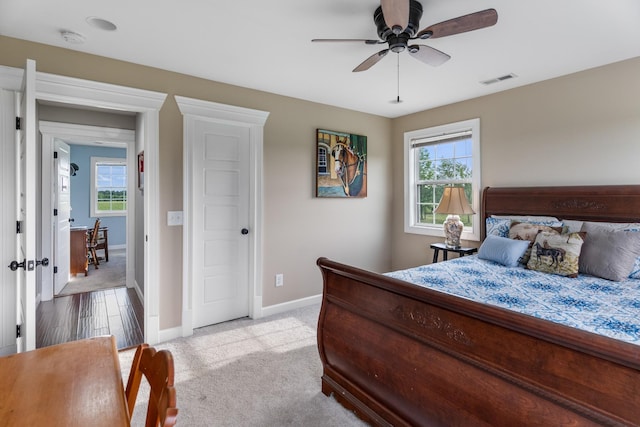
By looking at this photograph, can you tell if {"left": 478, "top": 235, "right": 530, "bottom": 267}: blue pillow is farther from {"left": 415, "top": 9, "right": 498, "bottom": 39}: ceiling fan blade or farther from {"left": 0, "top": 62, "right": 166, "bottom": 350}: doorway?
{"left": 0, "top": 62, "right": 166, "bottom": 350}: doorway

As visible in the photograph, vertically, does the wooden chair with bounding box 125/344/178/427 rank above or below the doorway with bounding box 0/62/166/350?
below

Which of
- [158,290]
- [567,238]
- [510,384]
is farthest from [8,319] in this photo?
[567,238]

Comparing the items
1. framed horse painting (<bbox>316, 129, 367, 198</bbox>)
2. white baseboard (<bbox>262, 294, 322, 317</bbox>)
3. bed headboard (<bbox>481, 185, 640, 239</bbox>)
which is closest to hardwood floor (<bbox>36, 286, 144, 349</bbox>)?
white baseboard (<bbox>262, 294, 322, 317</bbox>)

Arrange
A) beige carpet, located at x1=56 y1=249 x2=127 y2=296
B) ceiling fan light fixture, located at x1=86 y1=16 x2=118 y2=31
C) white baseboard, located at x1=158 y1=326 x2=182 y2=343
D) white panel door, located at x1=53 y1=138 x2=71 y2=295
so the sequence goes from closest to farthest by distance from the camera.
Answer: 1. ceiling fan light fixture, located at x1=86 y1=16 x2=118 y2=31
2. white baseboard, located at x1=158 y1=326 x2=182 y2=343
3. white panel door, located at x1=53 y1=138 x2=71 y2=295
4. beige carpet, located at x1=56 y1=249 x2=127 y2=296

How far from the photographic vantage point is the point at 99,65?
2.66 meters

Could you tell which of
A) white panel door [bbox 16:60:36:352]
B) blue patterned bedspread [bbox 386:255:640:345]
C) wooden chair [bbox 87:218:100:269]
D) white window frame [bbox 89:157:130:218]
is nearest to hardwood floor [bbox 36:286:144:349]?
white panel door [bbox 16:60:36:352]

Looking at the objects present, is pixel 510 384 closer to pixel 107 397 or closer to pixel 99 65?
pixel 107 397

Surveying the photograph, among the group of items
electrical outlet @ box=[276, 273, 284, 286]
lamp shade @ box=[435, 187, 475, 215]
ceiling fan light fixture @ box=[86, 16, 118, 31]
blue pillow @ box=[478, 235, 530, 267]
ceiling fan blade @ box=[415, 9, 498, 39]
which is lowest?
electrical outlet @ box=[276, 273, 284, 286]

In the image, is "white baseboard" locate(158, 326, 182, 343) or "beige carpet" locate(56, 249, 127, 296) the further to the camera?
"beige carpet" locate(56, 249, 127, 296)

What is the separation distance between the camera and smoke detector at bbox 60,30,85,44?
230 cm

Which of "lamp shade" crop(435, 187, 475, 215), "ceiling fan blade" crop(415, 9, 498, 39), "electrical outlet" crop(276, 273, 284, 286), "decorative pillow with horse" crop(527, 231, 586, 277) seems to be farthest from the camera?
"electrical outlet" crop(276, 273, 284, 286)

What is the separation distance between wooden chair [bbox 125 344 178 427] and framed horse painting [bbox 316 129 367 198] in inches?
117

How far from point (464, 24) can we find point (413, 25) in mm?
314

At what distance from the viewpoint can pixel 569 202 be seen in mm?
2969
